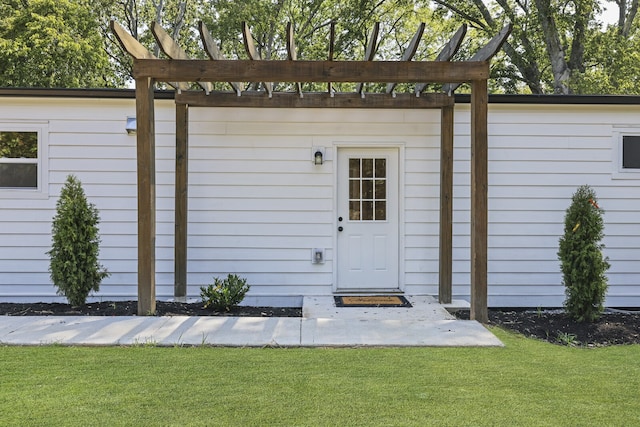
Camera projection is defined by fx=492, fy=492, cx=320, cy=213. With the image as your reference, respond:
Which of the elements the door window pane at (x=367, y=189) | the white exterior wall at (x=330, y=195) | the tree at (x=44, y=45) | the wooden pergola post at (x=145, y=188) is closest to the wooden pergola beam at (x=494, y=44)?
the white exterior wall at (x=330, y=195)

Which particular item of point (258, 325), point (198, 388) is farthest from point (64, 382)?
point (258, 325)

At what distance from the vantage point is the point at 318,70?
14.9 feet

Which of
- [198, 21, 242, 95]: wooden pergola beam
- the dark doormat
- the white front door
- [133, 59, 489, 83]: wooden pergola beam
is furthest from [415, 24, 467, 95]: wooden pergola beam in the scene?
the dark doormat

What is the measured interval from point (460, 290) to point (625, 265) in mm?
2066

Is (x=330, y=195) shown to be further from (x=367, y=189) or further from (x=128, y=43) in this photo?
(x=128, y=43)

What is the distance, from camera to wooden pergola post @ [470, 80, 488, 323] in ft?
15.3

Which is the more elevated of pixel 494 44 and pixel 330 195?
pixel 494 44

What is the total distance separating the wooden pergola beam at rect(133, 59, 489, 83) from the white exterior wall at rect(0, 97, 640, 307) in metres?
1.45

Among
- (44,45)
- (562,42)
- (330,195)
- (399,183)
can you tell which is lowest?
(330,195)

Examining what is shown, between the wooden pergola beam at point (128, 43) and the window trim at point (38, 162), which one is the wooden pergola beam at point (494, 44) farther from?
the window trim at point (38, 162)

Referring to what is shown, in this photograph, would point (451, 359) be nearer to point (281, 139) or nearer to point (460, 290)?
point (460, 290)

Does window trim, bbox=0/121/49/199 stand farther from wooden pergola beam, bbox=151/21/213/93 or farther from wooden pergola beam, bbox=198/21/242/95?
wooden pergola beam, bbox=198/21/242/95

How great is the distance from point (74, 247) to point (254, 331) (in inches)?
85.5

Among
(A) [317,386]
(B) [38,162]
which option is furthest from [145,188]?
(A) [317,386]
